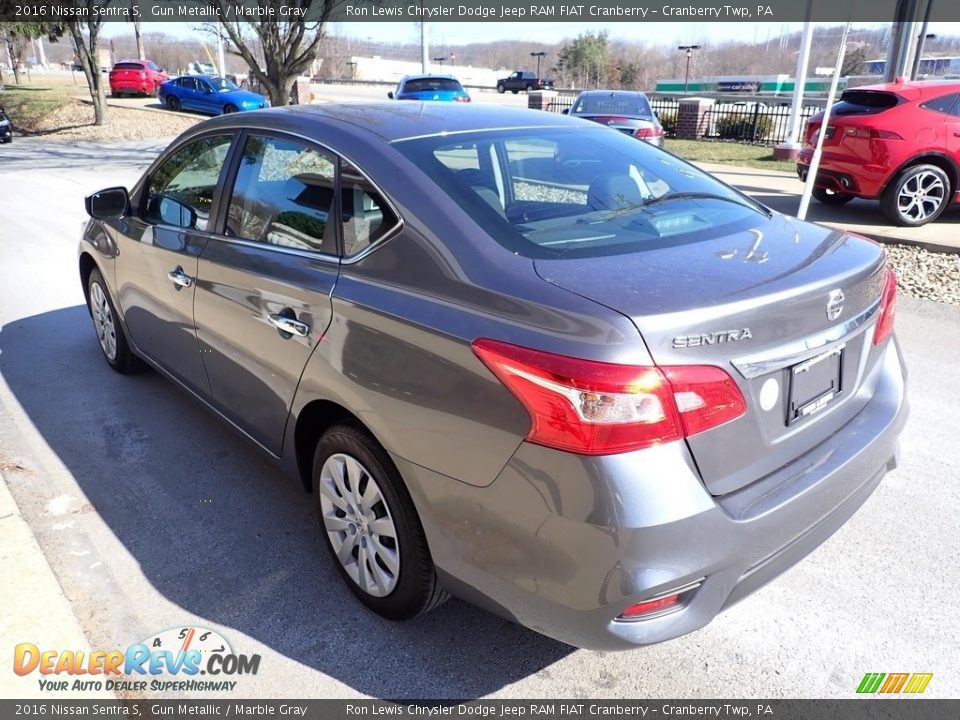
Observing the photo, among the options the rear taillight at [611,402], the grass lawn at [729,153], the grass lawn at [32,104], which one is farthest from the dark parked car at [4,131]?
the rear taillight at [611,402]

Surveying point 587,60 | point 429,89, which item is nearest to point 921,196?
point 429,89

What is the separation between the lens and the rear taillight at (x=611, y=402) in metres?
1.84

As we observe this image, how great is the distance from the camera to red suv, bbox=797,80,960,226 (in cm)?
859

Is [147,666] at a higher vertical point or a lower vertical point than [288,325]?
lower

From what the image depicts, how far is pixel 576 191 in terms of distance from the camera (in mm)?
2820

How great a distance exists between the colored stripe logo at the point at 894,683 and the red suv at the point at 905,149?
7816 millimetres

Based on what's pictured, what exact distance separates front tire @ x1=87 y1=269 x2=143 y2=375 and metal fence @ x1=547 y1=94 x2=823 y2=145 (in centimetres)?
1688

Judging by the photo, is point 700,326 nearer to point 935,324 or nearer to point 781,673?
point 781,673

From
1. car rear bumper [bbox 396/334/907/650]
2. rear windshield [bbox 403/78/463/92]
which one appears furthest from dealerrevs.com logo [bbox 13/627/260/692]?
rear windshield [bbox 403/78/463/92]

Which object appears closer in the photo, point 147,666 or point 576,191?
point 147,666

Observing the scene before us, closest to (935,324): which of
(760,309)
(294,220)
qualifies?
(760,309)

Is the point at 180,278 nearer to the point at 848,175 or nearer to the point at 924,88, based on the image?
the point at 848,175

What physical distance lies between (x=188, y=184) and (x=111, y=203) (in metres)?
0.77

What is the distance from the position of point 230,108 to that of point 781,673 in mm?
31429
